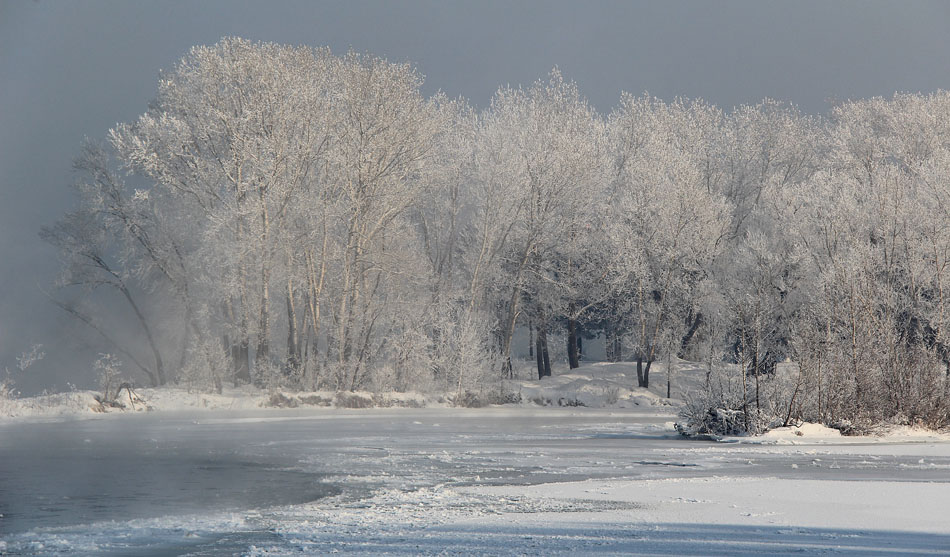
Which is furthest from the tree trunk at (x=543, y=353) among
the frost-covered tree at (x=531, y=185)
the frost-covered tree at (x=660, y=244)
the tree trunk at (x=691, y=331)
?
the tree trunk at (x=691, y=331)

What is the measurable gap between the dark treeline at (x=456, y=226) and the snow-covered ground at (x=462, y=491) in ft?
36.7

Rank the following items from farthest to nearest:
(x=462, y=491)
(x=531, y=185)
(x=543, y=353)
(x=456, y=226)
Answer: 1. (x=543, y=353)
2. (x=456, y=226)
3. (x=531, y=185)
4. (x=462, y=491)

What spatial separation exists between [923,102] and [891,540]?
45.7 m

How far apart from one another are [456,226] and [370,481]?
33306 mm

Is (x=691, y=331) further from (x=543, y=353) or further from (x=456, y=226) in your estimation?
(x=456, y=226)

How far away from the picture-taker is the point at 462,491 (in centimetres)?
1204

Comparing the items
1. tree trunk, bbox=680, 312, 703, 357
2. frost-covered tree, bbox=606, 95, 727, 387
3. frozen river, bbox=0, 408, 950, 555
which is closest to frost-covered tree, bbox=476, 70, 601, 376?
frost-covered tree, bbox=606, 95, 727, 387

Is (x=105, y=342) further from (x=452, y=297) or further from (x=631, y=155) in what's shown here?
(x=631, y=155)

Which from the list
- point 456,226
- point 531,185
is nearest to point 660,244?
point 531,185

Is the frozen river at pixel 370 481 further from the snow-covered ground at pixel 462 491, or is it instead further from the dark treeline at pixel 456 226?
the dark treeline at pixel 456 226

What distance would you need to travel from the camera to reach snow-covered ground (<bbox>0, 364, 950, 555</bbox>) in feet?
28.0

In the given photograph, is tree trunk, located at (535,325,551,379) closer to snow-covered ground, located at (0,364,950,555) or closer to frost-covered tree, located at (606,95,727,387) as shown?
frost-covered tree, located at (606,95,727,387)

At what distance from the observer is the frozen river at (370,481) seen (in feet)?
29.0

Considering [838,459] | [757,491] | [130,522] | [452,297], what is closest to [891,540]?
[757,491]
